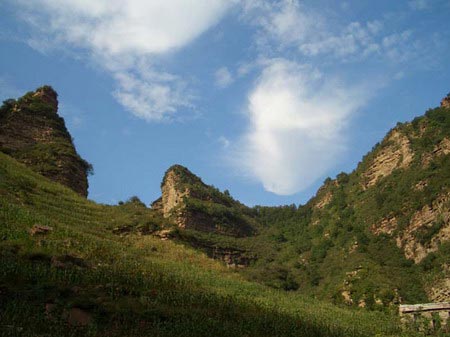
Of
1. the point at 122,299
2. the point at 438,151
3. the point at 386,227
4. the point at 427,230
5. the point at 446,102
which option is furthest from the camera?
the point at 446,102

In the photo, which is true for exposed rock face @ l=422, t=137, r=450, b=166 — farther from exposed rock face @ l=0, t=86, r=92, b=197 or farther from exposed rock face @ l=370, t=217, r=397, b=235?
exposed rock face @ l=0, t=86, r=92, b=197

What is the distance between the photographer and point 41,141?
52969 millimetres

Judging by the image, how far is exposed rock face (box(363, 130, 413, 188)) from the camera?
246ft

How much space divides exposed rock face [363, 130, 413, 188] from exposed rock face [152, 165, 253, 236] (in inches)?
1006

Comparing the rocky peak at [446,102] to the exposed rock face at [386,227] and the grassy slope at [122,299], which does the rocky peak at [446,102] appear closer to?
the exposed rock face at [386,227]

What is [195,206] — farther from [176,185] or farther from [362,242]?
[362,242]

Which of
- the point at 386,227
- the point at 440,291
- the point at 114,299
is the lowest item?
the point at 114,299

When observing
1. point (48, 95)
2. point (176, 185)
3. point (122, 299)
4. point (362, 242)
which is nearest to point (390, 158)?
point (362, 242)

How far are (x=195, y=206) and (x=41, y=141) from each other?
106 ft

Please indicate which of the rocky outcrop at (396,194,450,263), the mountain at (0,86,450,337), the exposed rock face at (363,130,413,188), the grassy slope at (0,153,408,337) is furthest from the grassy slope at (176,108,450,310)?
the grassy slope at (0,153,408,337)

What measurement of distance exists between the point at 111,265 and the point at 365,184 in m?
72.2

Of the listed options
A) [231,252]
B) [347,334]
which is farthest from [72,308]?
[231,252]

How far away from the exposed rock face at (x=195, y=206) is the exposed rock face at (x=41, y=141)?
24.6 m

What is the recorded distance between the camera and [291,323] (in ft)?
49.3
